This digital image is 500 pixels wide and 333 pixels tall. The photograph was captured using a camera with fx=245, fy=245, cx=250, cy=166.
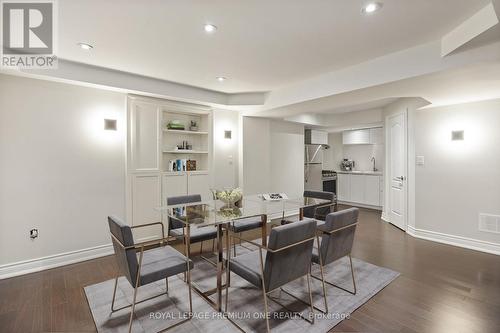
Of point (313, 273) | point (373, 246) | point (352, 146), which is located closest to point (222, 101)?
point (313, 273)

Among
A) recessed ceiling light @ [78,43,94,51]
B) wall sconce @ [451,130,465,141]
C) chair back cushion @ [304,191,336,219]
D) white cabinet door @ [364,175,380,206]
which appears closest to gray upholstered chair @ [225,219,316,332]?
chair back cushion @ [304,191,336,219]

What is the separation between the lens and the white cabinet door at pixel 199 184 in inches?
175

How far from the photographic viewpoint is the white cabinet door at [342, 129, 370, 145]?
6727 mm

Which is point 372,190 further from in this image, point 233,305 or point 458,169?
point 233,305

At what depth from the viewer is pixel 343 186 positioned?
7195mm

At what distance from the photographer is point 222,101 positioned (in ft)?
14.9

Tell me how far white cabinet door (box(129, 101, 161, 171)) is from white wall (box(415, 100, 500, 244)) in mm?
4467

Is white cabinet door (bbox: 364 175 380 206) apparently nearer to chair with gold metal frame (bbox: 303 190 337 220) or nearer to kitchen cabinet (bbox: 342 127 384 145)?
kitchen cabinet (bbox: 342 127 384 145)

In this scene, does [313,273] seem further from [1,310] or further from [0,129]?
[0,129]

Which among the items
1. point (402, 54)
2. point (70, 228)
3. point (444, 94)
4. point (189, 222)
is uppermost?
point (402, 54)

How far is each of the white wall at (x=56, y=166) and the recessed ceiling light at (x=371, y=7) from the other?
10.9ft

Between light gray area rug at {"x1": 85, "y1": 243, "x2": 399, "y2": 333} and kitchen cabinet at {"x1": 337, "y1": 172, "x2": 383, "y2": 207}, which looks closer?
light gray area rug at {"x1": 85, "y1": 243, "x2": 399, "y2": 333}

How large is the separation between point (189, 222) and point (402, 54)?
2.87 metres

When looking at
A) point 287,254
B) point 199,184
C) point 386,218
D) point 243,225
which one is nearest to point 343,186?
point 386,218
